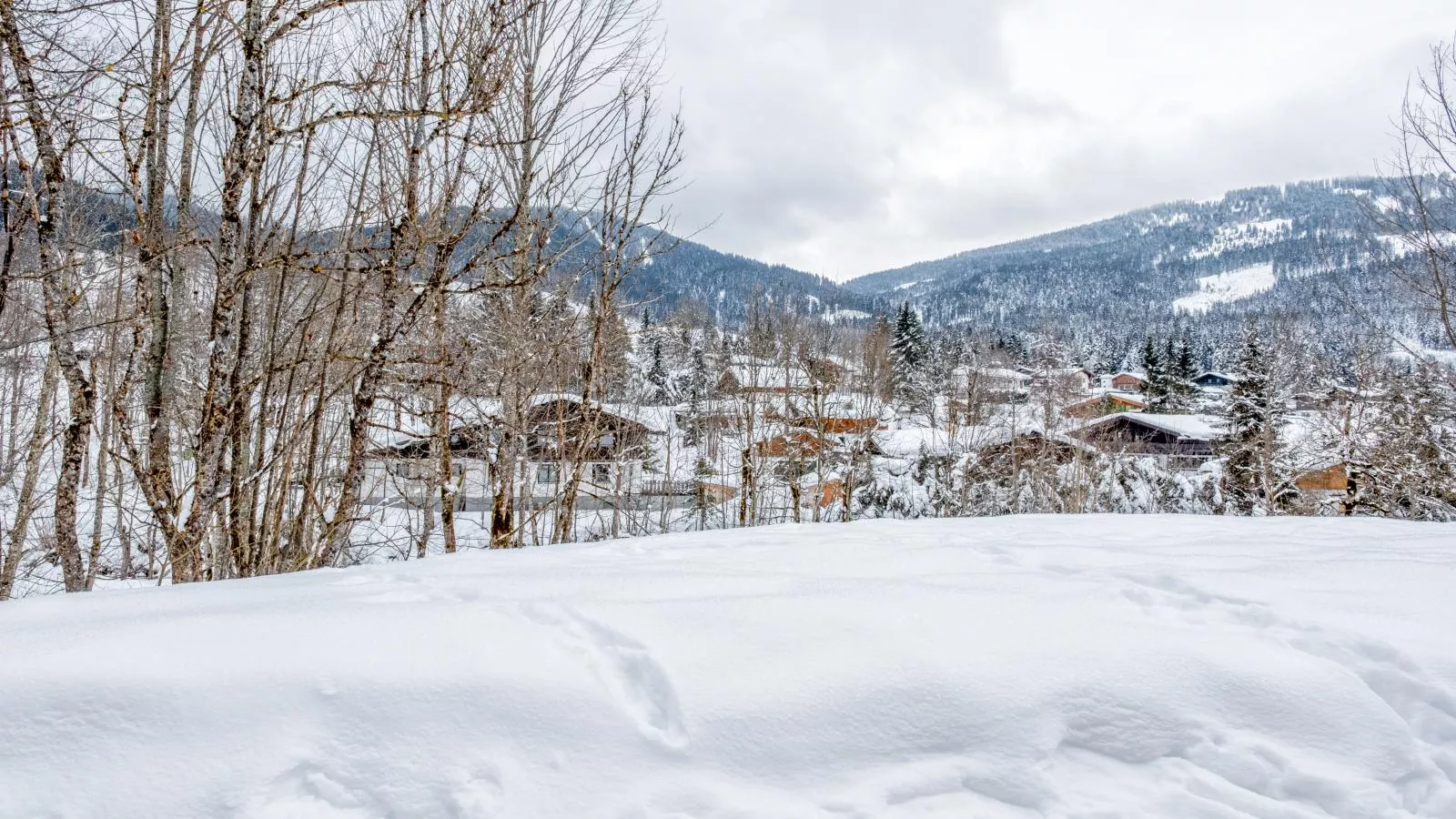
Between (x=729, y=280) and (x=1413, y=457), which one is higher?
(x=729, y=280)

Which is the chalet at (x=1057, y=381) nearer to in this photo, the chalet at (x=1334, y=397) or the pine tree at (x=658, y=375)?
the chalet at (x=1334, y=397)

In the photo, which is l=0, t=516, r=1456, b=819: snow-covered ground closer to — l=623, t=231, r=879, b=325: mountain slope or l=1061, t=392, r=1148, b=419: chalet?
A: l=1061, t=392, r=1148, b=419: chalet

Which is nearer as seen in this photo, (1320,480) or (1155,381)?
(1320,480)

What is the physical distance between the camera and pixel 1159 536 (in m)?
3.06

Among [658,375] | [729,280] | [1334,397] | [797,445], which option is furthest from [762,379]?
[729,280]

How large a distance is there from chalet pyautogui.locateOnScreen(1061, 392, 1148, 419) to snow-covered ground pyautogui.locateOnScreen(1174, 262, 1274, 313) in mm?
120265

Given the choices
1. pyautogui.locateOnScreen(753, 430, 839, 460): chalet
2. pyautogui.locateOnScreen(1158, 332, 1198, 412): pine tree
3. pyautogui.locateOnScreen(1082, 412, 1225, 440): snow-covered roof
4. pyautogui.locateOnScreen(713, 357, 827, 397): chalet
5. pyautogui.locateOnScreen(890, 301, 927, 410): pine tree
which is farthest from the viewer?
pyautogui.locateOnScreen(1158, 332, 1198, 412): pine tree

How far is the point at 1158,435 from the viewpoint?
2480 centimetres

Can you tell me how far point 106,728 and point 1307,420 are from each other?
69.5ft

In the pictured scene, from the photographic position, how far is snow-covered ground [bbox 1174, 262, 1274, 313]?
148 meters

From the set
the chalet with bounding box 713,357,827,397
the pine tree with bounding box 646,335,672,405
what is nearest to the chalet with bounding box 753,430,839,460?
the chalet with bounding box 713,357,827,397

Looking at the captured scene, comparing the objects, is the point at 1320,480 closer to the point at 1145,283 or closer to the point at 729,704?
the point at 729,704

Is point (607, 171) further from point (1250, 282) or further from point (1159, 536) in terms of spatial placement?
point (1250, 282)

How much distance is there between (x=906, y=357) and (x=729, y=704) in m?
38.3
